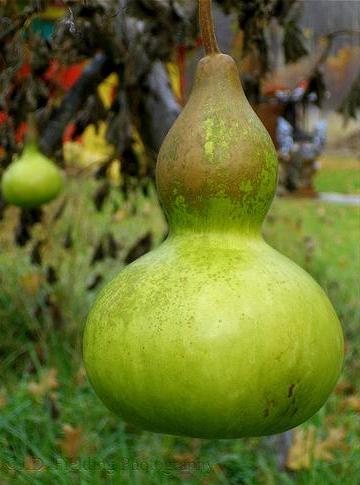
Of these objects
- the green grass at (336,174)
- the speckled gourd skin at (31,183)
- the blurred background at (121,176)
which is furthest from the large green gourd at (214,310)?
the green grass at (336,174)

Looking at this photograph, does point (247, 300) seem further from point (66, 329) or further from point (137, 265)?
point (66, 329)

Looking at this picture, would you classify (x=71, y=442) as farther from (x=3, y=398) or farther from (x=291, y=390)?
(x=291, y=390)

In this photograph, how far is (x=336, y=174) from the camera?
11461 millimetres

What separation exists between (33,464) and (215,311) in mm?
1556

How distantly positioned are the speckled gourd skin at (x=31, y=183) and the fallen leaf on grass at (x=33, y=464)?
0.77 metres

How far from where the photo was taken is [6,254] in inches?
188

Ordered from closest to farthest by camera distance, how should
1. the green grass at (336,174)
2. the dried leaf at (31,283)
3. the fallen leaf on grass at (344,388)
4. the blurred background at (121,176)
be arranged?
the blurred background at (121,176) → the fallen leaf on grass at (344,388) → the dried leaf at (31,283) → the green grass at (336,174)

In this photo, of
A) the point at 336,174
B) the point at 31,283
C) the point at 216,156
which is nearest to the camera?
the point at 216,156

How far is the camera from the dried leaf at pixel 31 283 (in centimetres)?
383

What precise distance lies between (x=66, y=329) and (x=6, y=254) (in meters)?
1.47

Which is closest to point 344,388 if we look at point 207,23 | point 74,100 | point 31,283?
point 74,100

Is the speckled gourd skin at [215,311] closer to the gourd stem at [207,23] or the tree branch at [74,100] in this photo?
the gourd stem at [207,23]

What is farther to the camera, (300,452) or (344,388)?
(344,388)

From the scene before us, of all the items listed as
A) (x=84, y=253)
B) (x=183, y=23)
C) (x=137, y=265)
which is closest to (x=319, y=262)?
(x=84, y=253)
